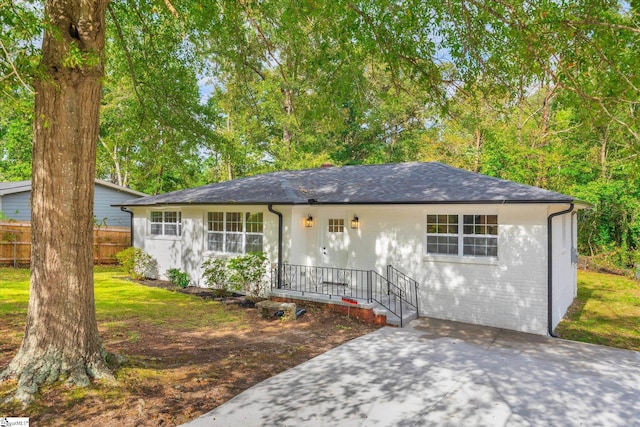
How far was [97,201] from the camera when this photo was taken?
2044 centimetres

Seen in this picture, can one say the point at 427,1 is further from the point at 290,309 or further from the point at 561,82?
the point at 290,309

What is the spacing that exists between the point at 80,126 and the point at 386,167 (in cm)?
1002

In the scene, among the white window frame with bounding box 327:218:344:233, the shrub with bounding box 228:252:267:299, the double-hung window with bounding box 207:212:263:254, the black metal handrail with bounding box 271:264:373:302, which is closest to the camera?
the black metal handrail with bounding box 271:264:373:302

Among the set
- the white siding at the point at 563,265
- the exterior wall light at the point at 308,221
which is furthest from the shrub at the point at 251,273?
the white siding at the point at 563,265

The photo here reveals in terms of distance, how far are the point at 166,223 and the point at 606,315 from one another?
1376 cm

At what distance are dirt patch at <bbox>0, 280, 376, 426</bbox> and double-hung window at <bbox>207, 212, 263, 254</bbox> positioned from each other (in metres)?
2.81

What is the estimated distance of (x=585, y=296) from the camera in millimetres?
13023

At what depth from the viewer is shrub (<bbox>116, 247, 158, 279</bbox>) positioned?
14320 millimetres

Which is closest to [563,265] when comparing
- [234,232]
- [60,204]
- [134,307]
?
[234,232]

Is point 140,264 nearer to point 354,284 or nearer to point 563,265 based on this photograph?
point 354,284

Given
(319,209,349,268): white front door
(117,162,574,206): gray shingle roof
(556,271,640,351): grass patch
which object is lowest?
(556,271,640,351): grass patch

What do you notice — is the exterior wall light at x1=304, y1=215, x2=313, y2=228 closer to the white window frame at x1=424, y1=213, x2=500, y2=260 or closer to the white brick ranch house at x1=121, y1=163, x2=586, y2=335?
the white brick ranch house at x1=121, y1=163, x2=586, y2=335

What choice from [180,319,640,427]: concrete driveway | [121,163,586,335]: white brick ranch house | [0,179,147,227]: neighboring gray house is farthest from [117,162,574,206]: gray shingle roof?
[0,179,147,227]: neighboring gray house

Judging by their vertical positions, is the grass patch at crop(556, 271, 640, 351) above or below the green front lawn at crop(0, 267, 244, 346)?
below
